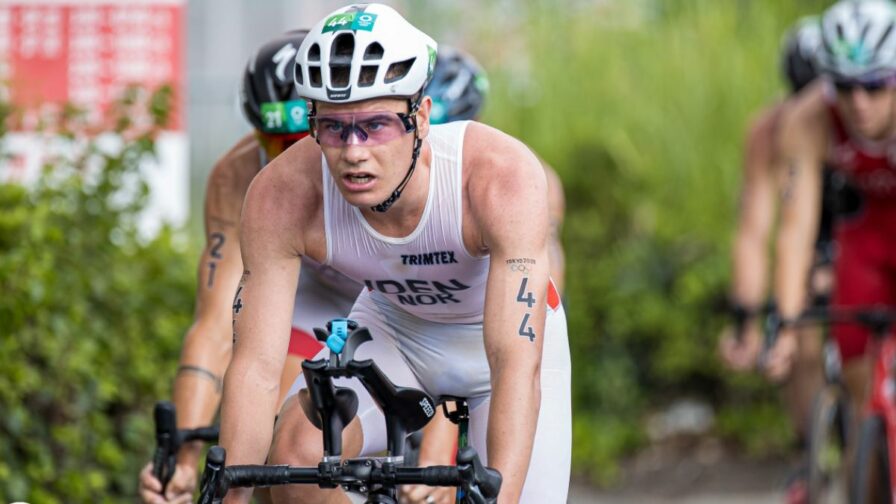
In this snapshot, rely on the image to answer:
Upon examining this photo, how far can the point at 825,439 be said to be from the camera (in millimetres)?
8469

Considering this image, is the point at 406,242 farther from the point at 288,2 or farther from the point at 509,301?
the point at 288,2

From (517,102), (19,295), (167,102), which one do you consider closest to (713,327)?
(517,102)

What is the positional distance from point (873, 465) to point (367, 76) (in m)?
4.61

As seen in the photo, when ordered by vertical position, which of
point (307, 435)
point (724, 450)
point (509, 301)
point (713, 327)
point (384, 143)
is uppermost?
point (384, 143)

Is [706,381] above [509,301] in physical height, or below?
below

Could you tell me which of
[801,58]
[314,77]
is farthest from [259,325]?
[801,58]

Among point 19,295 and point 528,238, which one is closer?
point 528,238

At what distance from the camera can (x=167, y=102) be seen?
23.8 feet

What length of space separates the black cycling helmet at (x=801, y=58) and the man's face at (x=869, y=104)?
6.27 ft

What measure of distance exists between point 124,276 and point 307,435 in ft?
9.39

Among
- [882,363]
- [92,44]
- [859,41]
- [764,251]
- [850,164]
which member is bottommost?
[882,363]

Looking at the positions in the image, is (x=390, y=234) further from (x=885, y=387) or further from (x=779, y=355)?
(x=885, y=387)

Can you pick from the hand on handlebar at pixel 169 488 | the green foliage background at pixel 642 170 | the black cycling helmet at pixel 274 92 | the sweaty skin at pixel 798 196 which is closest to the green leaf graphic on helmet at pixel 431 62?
the black cycling helmet at pixel 274 92

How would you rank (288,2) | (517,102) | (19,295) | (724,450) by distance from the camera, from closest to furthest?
(19,295) → (724,450) → (517,102) → (288,2)
